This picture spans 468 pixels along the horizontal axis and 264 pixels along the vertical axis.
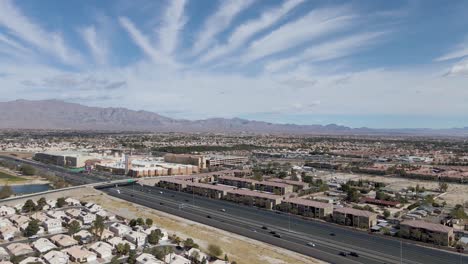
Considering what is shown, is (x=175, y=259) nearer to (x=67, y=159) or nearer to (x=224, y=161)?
(x=224, y=161)

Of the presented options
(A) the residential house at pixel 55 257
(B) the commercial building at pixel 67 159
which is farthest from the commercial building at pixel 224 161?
(A) the residential house at pixel 55 257

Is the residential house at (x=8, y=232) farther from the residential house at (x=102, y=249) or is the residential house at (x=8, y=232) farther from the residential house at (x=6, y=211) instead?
the residential house at (x=102, y=249)

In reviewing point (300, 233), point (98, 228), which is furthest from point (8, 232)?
point (300, 233)

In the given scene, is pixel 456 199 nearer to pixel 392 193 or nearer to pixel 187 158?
pixel 392 193

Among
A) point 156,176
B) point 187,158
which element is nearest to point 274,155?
point 187,158

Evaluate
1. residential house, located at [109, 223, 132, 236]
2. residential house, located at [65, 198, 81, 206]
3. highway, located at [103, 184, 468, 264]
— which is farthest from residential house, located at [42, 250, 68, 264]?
residential house, located at [65, 198, 81, 206]
